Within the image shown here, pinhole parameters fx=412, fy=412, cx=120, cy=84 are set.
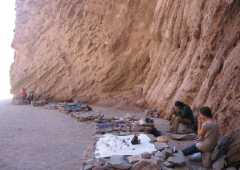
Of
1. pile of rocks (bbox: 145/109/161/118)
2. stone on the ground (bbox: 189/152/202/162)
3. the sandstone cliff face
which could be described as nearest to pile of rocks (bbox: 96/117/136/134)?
the sandstone cliff face

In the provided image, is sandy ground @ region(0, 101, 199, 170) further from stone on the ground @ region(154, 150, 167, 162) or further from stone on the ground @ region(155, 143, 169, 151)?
stone on the ground @ region(154, 150, 167, 162)

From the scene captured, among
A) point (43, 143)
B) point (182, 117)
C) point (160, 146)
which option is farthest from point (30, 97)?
point (160, 146)

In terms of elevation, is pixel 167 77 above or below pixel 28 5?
below

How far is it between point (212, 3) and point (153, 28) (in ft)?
22.3

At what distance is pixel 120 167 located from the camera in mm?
6719

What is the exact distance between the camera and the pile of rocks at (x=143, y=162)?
6625 millimetres

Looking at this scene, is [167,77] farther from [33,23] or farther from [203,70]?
[33,23]

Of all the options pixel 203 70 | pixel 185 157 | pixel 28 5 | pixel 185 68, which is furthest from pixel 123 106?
pixel 28 5

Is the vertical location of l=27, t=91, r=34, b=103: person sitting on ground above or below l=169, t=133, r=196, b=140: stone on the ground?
below

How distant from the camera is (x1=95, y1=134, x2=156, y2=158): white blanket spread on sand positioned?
25.7 feet

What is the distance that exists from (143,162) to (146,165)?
0.07m

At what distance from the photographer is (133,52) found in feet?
69.3

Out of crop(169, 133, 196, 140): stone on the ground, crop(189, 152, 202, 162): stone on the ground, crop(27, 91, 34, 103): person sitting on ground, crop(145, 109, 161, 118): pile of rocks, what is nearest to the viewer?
crop(189, 152, 202, 162): stone on the ground

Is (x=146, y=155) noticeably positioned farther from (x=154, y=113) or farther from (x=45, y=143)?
(x=154, y=113)
